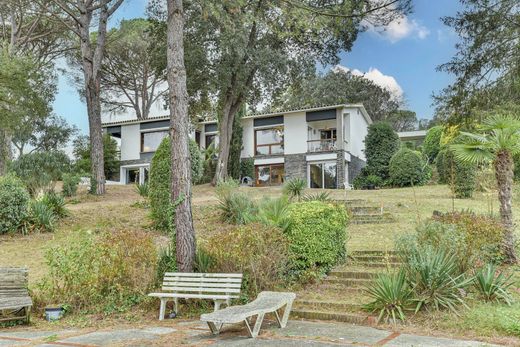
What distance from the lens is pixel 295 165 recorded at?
107 ft

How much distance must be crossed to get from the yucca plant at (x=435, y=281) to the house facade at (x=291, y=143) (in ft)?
77.0

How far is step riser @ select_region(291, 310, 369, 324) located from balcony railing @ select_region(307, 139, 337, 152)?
24.6 meters

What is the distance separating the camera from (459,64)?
1487 cm

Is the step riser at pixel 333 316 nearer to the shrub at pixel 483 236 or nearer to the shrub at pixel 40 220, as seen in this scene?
the shrub at pixel 483 236

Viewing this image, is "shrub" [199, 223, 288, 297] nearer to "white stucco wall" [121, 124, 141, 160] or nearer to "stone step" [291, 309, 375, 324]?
"stone step" [291, 309, 375, 324]

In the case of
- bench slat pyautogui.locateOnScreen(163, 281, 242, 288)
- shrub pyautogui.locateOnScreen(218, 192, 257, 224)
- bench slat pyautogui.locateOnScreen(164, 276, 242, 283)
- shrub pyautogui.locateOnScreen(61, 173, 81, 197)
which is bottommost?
bench slat pyautogui.locateOnScreen(163, 281, 242, 288)

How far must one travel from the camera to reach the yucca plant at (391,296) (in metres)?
6.75

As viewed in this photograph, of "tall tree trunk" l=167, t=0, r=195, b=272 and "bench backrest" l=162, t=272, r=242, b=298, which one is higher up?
"tall tree trunk" l=167, t=0, r=195, b=272

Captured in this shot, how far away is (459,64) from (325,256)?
9001 mm

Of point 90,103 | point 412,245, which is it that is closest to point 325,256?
point 412,245

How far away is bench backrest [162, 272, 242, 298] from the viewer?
7.36m

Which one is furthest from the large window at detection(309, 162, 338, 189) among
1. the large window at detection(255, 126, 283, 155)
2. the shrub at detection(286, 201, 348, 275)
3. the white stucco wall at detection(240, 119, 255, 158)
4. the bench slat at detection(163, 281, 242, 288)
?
the bench slat at detection(163, 281, 242, 288)

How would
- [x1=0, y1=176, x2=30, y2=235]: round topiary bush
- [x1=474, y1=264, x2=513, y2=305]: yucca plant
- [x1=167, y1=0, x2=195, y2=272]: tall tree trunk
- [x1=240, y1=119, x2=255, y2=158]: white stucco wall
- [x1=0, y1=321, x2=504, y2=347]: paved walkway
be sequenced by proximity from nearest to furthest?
[x1=0, y1=321, x2=504, y2=347]: paved walkway, [x1=474, y1=264, x2=513, y2=305]: yucca plant, [x1=167, y1=0, x2=195, y2=272]: tall tree trunk, [x1=0, y1=176, x2=30, y2=235]: round topiary bush, [x1=240, y1=119, x2=255, y2=158]: white stucco wall

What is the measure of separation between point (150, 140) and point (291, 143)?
10524mm
